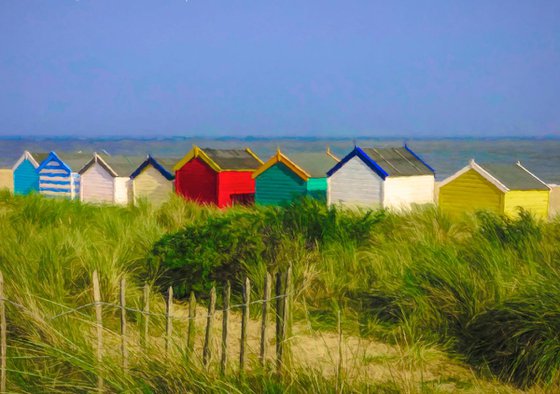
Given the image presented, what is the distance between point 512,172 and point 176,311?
695 cm

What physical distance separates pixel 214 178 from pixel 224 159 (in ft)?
1.88

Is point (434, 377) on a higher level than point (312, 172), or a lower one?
lower

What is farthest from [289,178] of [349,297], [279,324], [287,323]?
[279,324]

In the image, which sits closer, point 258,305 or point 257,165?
point 258,305

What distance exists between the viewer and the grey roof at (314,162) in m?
14.4

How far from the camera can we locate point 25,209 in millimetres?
13938

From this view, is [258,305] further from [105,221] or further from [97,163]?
[97,163]

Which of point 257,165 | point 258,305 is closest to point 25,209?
point 257,165

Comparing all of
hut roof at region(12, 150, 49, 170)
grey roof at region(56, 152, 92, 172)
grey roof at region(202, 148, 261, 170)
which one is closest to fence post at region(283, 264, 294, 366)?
grey roof at region(202, 148, 261, 170)

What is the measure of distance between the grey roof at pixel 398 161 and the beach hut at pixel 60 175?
8118 mm

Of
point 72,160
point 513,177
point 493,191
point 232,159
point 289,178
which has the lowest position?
point 493,191

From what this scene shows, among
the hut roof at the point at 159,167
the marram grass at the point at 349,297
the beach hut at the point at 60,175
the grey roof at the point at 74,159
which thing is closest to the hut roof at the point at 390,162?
the marram grass at the point at 349,297

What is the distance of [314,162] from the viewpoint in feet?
48.7

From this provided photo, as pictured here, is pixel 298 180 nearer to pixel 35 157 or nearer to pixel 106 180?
pixel 106 180
